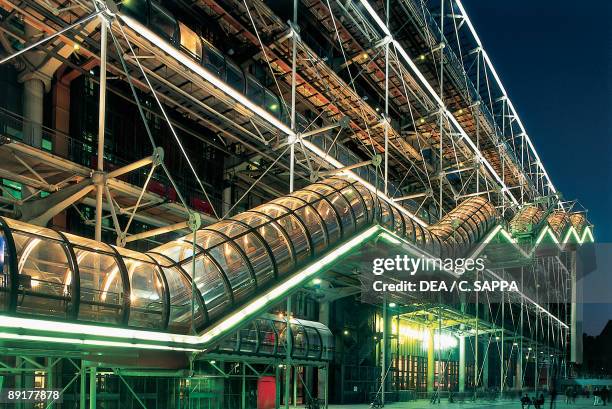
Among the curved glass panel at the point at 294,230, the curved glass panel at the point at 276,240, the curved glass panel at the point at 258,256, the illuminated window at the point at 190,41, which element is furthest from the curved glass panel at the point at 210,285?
the illuminated window at the point at 190,41

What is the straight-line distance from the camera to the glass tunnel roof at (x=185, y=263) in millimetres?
9000

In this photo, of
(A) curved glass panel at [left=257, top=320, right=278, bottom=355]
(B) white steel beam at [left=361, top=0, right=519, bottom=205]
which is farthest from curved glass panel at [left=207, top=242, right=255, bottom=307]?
(B) white steel beam at [left=361, top=0, right=519, bottom=205]

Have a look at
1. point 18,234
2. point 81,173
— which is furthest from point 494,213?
point 18,234

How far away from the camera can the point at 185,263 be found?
12023mm

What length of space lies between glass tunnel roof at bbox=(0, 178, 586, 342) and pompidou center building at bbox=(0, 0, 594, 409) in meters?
0.03

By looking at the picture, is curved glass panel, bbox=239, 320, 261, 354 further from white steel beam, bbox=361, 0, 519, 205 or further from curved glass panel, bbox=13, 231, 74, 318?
white steel beam, bbox=361, 0, 519, 205

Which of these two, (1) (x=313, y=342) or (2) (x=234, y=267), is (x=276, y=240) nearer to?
(2) (x=234, y=267)

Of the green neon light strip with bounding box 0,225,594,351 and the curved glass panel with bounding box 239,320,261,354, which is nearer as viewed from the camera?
the green neon light strip with bounding box 0,225,594,351

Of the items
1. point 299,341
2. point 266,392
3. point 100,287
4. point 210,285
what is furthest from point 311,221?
point 266,392

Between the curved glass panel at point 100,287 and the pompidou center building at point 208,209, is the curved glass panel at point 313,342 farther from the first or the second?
the curved glass panel at point 100,287

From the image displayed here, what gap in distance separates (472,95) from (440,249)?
44.7 feet

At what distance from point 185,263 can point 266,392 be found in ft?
46.4

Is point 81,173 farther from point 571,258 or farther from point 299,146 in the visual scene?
point 571,258

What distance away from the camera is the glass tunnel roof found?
900cm
